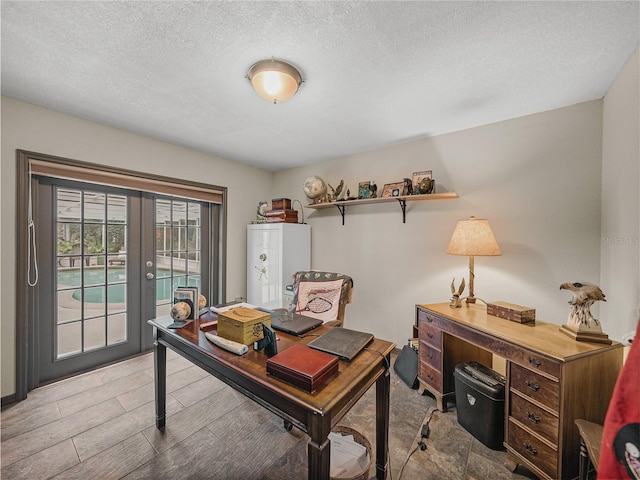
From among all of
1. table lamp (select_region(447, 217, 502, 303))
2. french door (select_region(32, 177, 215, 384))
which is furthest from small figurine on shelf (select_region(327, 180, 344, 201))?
french door (select_region(32, 177, 215, 384))

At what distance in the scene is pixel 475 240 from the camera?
2.11 metres

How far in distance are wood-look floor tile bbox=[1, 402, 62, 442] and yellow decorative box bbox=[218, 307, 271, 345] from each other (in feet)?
5.76

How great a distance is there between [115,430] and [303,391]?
1.81 m

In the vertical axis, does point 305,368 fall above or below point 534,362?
above

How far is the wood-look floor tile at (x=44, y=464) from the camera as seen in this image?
149 centimetres

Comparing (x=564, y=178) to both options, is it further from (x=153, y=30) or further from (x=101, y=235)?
(x=101, y=235)

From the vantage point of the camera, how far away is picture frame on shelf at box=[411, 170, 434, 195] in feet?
8.58

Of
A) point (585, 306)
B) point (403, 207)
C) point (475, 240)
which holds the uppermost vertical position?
point (403, 207)

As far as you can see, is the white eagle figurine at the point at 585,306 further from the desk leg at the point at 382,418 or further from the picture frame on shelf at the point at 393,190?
the picture frame on shelf at the point at 393,190

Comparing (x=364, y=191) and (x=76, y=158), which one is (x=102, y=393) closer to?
(x=76, y=158)

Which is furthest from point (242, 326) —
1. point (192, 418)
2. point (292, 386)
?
point (192, 418)

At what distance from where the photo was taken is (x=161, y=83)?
6.08ft

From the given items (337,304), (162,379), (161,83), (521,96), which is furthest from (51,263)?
(521,96)

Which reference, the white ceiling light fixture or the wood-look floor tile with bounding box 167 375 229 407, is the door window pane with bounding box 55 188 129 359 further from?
the white ceiling light fixture
